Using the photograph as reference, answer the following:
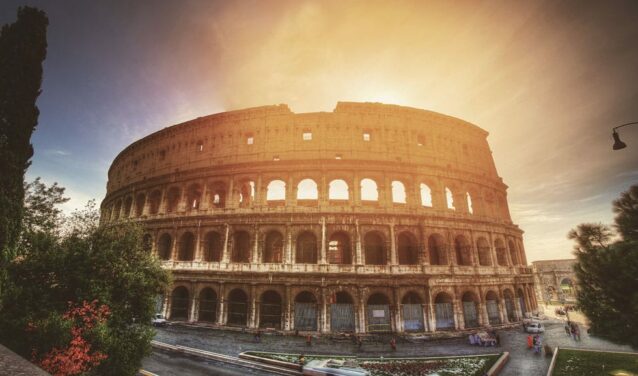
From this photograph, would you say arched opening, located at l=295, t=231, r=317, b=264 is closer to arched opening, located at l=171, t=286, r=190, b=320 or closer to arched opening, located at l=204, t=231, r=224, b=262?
arched opening, located at l=204, t=231, r=224, b=262

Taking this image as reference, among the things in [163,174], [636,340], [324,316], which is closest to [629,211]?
[636,340]

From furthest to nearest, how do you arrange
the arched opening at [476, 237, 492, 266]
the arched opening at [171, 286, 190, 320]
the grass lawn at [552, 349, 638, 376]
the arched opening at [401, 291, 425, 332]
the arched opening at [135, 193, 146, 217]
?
the arched opening at [135, 193, 146, 217], the arched opening at [476, 237, 492, 266], the arched opening at [171, 286, 190, 320], the arched opening at [401, 291, 425, 332], the grass lawn at [552, 349, 638, 376]

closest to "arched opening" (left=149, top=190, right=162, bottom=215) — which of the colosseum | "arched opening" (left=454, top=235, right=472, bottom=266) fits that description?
the colosseum

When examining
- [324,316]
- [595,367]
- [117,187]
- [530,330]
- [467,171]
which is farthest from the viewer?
[117,187]

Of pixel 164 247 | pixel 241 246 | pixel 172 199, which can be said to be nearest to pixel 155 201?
pixel 172 199

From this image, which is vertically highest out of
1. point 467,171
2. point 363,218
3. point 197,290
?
point 467,171

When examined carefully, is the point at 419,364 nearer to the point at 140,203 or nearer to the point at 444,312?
the point at 444,312

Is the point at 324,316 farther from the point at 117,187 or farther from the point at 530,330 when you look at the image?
the point at 117,187

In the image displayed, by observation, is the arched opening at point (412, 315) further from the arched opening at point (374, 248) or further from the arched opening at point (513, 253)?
the arched opening at point (513, 253)
